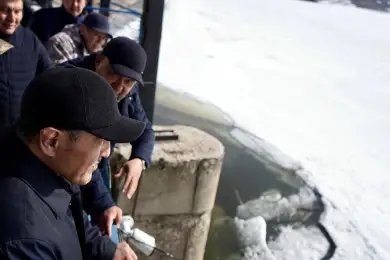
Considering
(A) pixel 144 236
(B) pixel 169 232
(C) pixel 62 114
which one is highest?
(C) pixel 62 114

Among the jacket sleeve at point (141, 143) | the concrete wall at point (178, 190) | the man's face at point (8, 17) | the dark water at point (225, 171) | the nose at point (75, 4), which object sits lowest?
the dark water at point (225, 171)

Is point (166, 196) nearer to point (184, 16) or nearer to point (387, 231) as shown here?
Answer: point (387, 231)

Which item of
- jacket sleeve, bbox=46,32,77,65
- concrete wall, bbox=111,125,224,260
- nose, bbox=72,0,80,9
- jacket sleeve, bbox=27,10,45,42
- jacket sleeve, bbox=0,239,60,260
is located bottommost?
concrete wall, bbox=111,125,224,260

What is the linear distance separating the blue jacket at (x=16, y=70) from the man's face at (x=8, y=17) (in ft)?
0.11

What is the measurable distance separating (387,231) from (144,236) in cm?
→ 372

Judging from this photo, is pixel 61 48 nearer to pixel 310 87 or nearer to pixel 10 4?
pixel 10 4

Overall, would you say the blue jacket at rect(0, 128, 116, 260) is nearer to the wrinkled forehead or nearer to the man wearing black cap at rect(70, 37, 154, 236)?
the man wearing black cap at rect(70, 37, 154, 236)

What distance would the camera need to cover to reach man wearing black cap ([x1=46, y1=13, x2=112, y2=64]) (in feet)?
10.0

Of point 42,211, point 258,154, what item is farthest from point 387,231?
point 42,211

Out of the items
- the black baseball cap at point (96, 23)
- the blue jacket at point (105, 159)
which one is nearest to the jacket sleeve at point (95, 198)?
the blue jacket at point (105, 159)

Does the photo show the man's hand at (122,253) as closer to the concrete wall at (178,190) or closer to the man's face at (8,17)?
the man's face at (8,17)

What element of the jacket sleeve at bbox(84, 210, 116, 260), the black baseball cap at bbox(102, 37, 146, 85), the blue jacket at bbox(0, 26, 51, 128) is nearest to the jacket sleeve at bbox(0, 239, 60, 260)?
the jacket sleeve at bbox(84, 210, 116, 260)

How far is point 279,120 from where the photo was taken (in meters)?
8.23

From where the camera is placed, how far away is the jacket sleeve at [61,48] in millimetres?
3038
